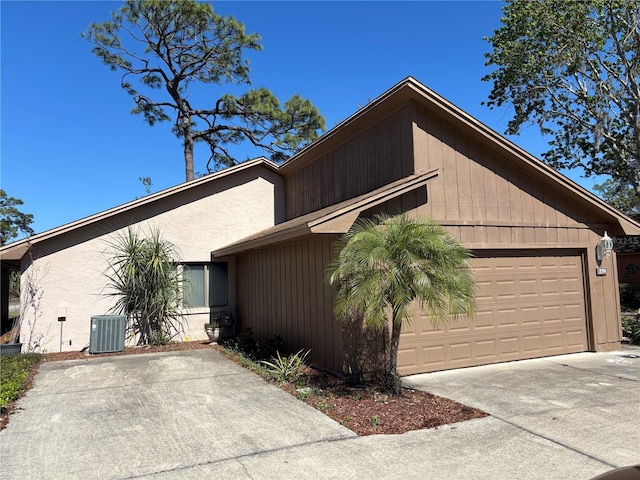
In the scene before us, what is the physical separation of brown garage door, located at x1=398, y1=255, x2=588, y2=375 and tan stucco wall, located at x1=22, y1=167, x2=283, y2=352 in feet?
22.6

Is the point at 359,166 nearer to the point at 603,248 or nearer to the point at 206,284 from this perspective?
the point at 603,248

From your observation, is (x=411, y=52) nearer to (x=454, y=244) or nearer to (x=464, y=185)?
(x=464, y=185)

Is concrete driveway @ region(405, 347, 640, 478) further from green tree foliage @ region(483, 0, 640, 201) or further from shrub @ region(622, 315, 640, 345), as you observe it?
green tree foliage @ region(483, 0, 640, 201)

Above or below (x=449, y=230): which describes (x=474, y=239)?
below

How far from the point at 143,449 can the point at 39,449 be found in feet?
3.61

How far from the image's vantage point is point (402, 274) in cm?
577

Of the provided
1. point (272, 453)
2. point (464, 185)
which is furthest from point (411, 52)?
point (272, 453)

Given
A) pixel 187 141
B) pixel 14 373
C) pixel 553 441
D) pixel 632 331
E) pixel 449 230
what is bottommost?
pixel 553 441

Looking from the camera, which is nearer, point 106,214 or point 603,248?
point 603,248

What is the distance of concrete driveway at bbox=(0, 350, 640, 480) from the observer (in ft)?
13.1

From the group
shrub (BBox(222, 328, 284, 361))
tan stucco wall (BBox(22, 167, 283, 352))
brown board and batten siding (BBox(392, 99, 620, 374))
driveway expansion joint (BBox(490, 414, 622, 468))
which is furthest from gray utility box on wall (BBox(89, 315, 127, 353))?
driveway expansion joint (BBox(490, 414, 622, 468))

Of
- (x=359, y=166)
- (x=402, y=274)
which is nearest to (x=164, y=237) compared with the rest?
(x=359, y=166)

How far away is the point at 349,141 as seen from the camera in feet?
33.4

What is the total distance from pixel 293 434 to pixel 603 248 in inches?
320
